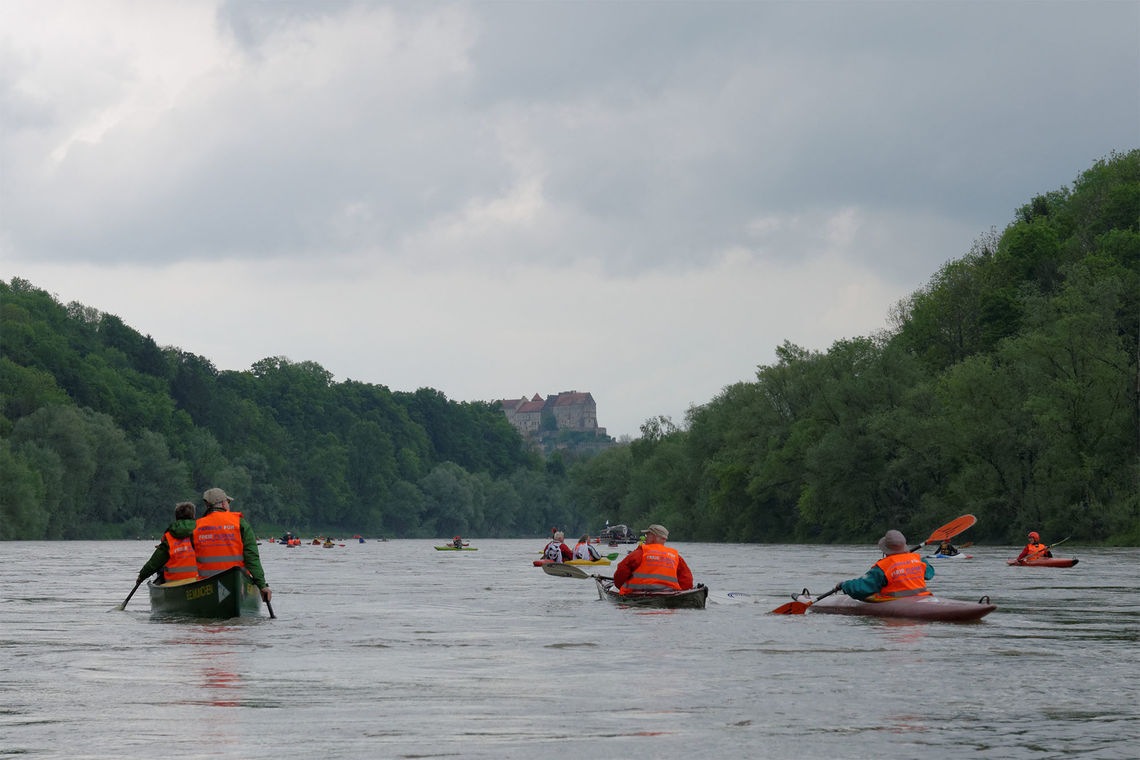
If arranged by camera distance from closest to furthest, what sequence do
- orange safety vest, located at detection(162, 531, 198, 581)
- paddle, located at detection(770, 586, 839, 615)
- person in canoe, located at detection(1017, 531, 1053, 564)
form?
orange safety vest, located at detection(162, 531, 198, 581), paddle, located at detection(770, 586, 839, 615), person in canoe, located at detection(1017, 531, 1053, 564)

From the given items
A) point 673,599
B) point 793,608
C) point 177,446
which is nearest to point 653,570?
point 673,599

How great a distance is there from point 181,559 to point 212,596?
132 centimetres

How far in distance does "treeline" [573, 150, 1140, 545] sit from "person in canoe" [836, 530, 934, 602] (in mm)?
46046

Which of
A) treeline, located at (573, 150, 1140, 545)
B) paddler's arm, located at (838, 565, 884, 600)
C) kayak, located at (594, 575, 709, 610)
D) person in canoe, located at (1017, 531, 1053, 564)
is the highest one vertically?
treeline, located at (573, 150, 1140, 545)

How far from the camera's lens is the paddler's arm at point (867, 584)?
22.2 metres

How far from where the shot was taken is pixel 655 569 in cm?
2456

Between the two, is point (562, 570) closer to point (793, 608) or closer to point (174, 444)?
point (793, 608)

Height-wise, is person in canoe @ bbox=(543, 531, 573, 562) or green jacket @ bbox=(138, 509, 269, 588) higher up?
person in canoe @ bbox=(543, 531, 573, 562)

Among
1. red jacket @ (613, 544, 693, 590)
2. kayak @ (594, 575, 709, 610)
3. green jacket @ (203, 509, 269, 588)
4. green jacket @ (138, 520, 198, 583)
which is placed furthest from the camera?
red jacket @ (613, 544, 693, 590)

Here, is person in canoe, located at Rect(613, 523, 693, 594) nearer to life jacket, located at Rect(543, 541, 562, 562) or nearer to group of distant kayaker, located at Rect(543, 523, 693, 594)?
group of distant kayaker, located at Rect(543, 523, 693, 594)

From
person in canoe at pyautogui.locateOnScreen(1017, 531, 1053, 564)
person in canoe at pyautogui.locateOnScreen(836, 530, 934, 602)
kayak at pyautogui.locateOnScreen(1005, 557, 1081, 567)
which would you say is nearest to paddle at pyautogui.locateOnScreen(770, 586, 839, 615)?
person in canoe at pyautogui.locateOnScreen(836, 530, 934, 602)

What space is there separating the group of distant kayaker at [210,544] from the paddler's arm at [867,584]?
8.43m

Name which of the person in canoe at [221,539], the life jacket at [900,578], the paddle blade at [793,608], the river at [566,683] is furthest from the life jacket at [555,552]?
the person in canoe at [221,539]

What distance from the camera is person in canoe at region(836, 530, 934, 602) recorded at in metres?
22.1
